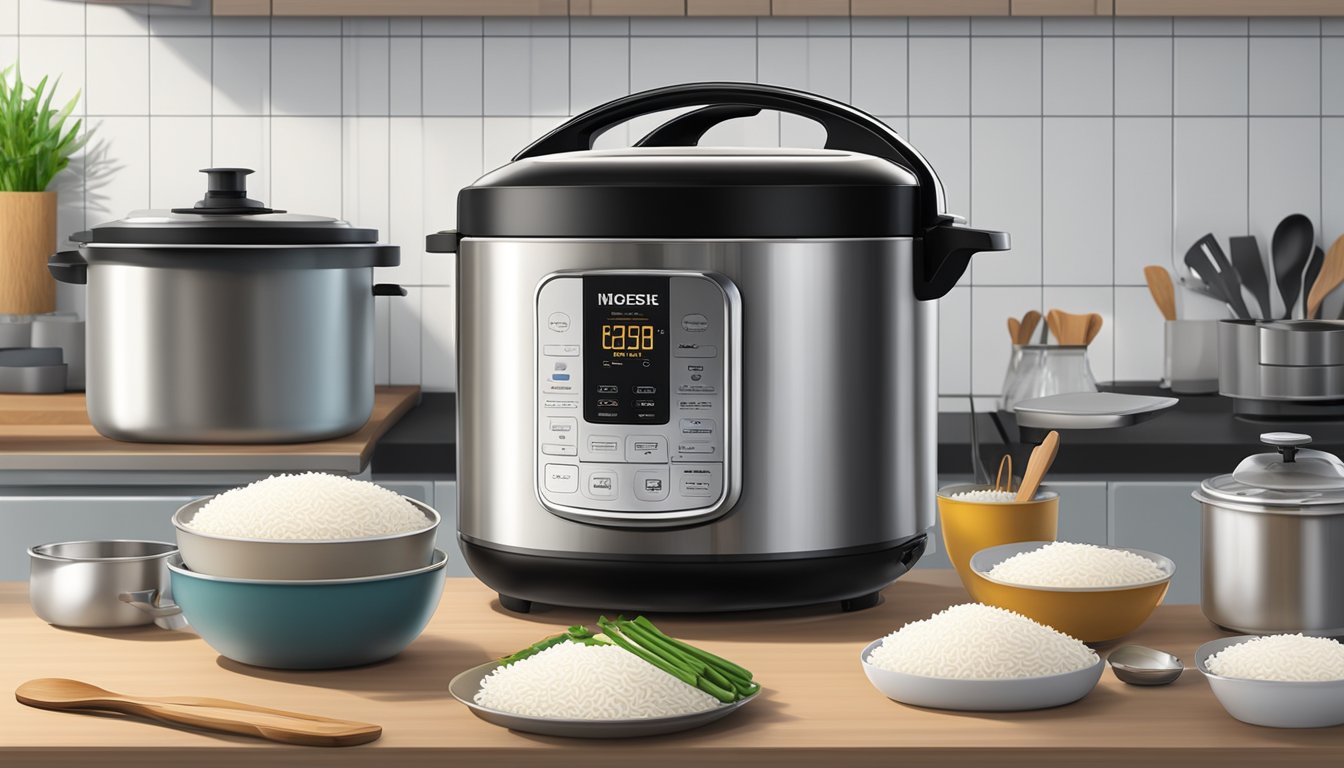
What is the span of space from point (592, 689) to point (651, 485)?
0.23 m

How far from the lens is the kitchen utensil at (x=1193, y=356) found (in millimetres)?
2326

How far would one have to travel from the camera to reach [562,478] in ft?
2.87

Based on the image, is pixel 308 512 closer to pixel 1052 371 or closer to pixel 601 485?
pixel 601 485

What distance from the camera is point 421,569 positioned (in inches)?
29.6

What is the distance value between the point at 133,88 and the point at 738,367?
1921mm

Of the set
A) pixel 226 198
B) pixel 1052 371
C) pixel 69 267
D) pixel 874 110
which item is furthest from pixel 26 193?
pixel 1052 371

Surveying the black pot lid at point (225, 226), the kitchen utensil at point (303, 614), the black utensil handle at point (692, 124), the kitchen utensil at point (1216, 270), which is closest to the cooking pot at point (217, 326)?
the black pot lid at point (225, 226)

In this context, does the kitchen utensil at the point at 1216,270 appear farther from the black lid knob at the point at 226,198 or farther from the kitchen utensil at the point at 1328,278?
the black lid knob at the point at 226,198

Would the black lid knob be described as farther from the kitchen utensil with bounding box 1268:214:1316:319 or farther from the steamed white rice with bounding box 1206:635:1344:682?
the kitchen utensil with bounding box 1268:214:1316:319

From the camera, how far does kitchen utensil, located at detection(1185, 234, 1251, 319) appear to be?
2389 millimetres

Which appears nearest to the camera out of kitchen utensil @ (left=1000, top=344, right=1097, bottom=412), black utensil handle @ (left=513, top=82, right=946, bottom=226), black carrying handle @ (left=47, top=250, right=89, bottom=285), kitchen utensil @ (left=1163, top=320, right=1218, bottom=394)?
black utensil handle @ (left=513, top=82, right=946, bottom=226)

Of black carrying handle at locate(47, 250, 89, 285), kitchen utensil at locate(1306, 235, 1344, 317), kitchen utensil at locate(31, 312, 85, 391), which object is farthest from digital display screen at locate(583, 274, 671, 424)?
kitchen utensil at locate(1306, 235, 1344, 317)

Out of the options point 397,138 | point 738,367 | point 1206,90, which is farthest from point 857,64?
point 738,367

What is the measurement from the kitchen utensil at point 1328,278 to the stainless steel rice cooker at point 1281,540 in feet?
5.58
